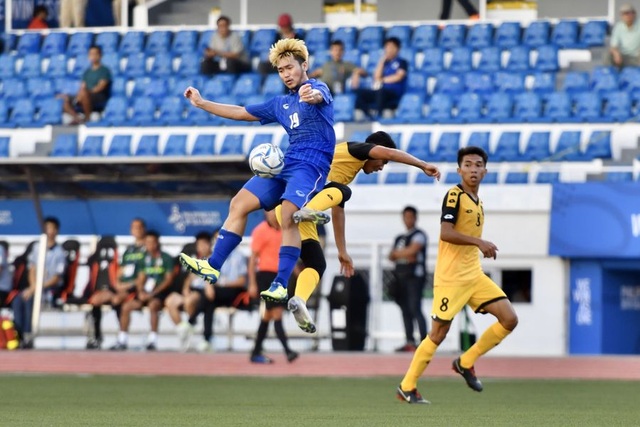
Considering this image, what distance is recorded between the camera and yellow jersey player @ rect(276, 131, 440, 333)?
1096 centimetres

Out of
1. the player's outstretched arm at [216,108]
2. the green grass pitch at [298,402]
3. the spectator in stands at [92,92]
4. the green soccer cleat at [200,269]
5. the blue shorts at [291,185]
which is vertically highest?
the spectator in stands at [92,92]

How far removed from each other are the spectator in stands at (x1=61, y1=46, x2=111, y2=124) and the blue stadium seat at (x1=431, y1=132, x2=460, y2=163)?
6.27 meters

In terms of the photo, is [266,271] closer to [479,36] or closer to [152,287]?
[152,287]

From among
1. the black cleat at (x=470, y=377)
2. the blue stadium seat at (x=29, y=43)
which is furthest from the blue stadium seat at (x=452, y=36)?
the black cleat at (x=470, y=377)

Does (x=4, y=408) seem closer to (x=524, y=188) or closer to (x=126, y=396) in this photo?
(x=126, y=396)

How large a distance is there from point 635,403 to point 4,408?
508 cm

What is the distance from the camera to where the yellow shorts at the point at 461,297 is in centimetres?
1245

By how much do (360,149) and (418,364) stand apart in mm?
2059

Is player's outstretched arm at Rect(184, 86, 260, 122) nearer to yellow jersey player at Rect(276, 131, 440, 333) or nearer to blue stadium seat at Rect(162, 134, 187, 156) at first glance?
yellow jersey player at Rect(276, 131, 440, 333)

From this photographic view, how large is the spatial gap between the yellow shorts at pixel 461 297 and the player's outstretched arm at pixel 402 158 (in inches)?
68.6

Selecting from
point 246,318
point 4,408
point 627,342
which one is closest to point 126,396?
point 4,408

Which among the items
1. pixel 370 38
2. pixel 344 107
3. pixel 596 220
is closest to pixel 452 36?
pixel 370 38

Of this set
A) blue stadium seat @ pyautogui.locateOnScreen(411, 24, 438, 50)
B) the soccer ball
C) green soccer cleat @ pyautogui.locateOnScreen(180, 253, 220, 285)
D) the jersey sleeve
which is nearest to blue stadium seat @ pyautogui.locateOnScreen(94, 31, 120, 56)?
blue stadium seat @ pyautogui.locateOnScreen(411, 24, 438, 50)

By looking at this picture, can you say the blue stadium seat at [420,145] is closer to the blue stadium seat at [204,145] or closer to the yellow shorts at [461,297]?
the blue stadium seat at [204,145]
